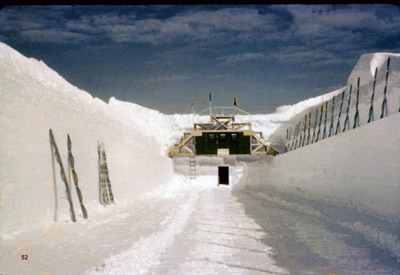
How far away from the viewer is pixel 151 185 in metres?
21.3

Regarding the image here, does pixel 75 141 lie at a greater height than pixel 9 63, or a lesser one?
lesser

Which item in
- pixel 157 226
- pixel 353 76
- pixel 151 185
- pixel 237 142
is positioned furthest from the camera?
pixel 353 76

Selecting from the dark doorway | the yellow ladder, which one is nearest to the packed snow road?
the yellow ladder

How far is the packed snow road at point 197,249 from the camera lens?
4.50m

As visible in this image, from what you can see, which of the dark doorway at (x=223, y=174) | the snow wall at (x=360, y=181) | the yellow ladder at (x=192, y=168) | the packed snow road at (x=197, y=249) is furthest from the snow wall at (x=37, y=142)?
the dark doorway at (x=223, y=174)

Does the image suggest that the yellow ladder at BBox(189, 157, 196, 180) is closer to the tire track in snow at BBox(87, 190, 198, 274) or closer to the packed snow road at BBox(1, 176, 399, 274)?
the packed snow road at BBox(1, 176, 399, 274)

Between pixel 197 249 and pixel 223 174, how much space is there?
98.0ft

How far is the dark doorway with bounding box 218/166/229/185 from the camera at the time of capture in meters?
34.6

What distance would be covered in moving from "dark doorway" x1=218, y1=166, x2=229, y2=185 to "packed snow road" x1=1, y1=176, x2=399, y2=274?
2597 cm

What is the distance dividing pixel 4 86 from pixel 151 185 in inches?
571

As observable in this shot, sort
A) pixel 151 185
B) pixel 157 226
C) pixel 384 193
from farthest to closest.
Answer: pixel 151 185 < pixel 157 226 < pixel 384 193

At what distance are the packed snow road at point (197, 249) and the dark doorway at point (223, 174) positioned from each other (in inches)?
1023
